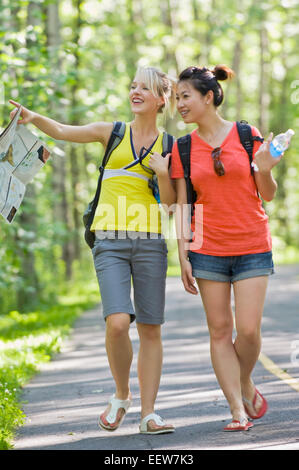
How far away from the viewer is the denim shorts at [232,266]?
563 cm

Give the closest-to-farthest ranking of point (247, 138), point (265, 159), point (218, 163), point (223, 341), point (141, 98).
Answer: point (265, 159), point (218, 163), point (247, 138), point (223, 341), point (141, 98)

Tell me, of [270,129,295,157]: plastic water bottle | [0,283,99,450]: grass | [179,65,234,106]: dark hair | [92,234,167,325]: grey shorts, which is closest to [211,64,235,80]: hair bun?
[179,65,234,106]: dark hair

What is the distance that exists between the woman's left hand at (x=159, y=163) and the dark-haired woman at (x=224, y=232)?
86 mm

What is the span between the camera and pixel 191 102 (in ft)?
18.8

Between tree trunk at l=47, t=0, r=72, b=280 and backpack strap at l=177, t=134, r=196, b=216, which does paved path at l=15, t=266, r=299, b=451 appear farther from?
tree trunk at l=47, t=0, r=72, b=280

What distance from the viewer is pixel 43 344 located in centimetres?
1048

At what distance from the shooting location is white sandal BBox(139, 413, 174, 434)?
5.71 meters

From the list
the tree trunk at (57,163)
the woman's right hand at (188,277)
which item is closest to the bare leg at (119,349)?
the woman's right hand at (188,277)

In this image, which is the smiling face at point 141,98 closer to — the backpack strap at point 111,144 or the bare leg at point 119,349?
the backpack strap at point 111,144

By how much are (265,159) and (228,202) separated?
15.6 inches

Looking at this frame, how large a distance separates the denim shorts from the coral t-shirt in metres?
0.04

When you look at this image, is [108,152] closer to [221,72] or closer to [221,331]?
[221,72]

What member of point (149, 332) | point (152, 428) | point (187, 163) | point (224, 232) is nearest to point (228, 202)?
point (224, 232)
